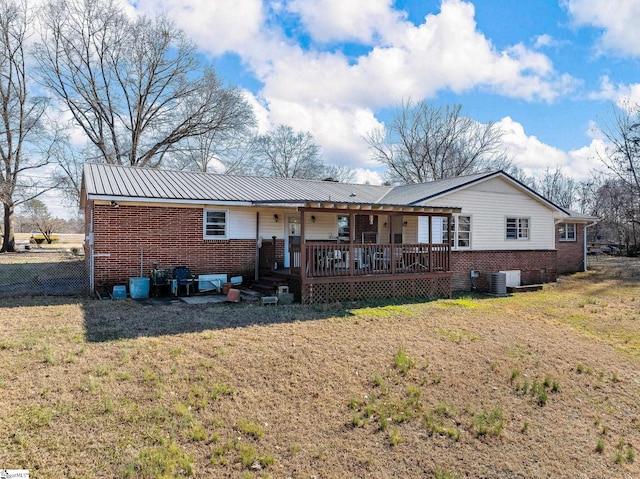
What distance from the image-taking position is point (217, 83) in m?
30.5

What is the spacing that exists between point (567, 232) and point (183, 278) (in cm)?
1932

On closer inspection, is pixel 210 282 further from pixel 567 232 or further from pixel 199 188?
pixel 567 232

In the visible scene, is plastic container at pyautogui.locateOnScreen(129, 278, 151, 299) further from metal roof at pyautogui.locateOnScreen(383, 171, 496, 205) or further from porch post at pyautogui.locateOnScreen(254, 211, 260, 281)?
metal roof at pyautogui.locateOnScreen(383, 171, 496, 205)

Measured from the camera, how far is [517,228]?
1620cm

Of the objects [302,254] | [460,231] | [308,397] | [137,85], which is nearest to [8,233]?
[137,85]

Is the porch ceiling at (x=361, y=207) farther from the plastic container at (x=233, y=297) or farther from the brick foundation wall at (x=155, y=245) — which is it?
the plastic container at (x=233, y=297)

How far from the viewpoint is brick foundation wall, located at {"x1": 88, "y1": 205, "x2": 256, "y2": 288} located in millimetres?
11127

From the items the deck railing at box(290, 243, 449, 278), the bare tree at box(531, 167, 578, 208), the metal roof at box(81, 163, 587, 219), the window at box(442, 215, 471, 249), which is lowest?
the deck railing at box(290, 243, 449, 278)

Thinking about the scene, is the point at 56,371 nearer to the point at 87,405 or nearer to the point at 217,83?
the point at 87,405

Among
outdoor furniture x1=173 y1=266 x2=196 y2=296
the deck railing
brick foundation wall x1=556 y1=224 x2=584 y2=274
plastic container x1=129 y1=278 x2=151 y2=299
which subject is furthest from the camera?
brick foundation wall x1=556 y1=224 x2=584 y2=274

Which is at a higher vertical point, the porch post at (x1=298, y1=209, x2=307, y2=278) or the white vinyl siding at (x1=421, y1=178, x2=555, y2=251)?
the white vinyl siding at (x1=421, y1=178, x2=555, y2=251)

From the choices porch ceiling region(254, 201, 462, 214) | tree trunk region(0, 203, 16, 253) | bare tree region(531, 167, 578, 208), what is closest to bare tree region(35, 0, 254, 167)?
tree trunk region(0, 203, 16, 253)

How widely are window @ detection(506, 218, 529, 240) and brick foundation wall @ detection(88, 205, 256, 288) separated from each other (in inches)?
399

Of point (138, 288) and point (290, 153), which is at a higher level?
point (290, 153)
